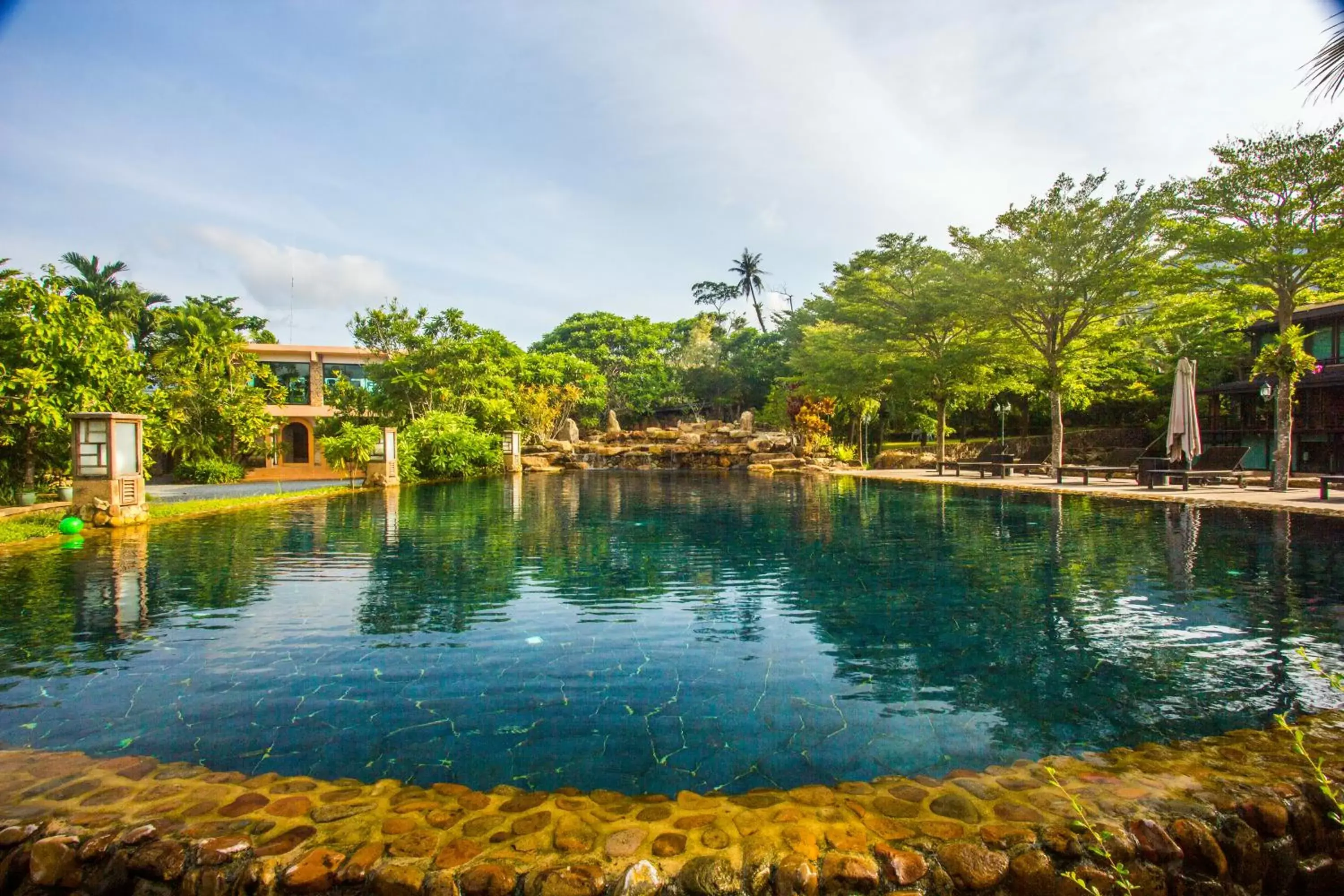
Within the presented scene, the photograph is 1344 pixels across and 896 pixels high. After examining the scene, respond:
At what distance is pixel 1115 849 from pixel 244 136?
1970 cm

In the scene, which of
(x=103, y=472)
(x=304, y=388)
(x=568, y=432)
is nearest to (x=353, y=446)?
(x=103, y=472)

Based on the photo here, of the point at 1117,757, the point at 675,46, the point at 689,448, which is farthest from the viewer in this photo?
the point at 689,448

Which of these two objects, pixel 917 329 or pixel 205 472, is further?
pixel 917 329

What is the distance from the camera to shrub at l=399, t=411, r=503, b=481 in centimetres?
2222

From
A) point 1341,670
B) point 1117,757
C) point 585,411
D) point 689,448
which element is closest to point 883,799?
point 1117,757

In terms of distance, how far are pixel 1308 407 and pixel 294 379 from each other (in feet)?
137

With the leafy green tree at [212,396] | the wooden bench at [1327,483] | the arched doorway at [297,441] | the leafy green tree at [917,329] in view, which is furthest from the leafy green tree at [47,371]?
the wooden bench at [1327,483]

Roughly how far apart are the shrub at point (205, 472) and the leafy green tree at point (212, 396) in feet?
0.98

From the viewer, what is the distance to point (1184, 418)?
17250 millimetres

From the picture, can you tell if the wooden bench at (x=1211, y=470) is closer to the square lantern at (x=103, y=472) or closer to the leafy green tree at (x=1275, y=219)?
the leafy green tree at (x=1275, y=219)

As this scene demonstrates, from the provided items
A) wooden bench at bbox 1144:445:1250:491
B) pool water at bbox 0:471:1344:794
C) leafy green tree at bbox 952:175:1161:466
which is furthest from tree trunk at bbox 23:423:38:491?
wooden bench at bbox 1144:445:1250:491

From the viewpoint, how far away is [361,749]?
3.80m

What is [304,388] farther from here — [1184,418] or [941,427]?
[1184,418]

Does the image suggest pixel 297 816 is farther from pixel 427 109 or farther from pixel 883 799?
pixel 427 109
